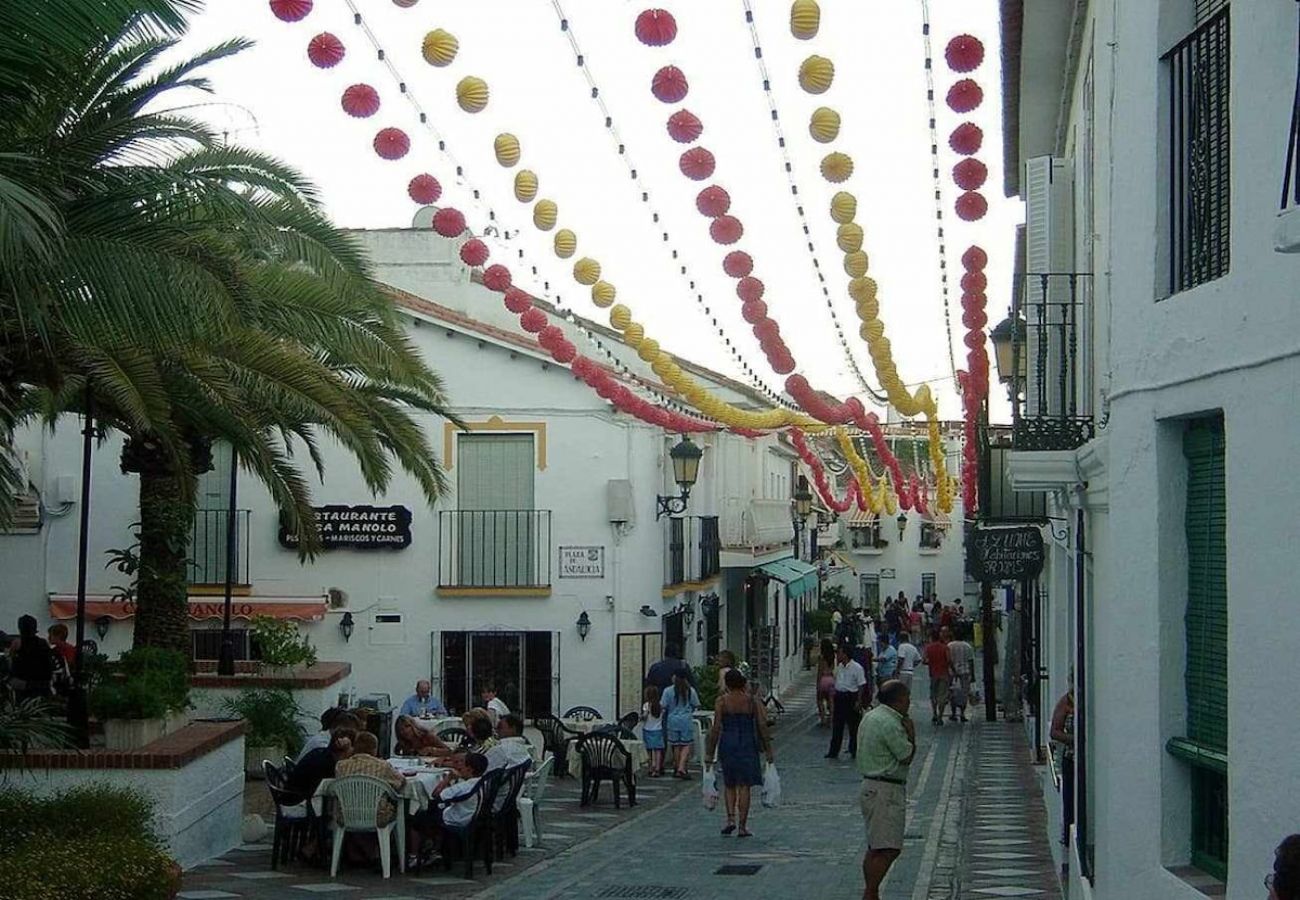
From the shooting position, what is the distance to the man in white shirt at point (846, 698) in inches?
995

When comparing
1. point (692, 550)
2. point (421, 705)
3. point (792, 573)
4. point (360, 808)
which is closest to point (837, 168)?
point (360, 808)

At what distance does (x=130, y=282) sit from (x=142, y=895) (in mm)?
3545

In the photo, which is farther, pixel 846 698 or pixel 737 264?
pixel 846 698

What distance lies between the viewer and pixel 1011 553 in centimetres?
1947

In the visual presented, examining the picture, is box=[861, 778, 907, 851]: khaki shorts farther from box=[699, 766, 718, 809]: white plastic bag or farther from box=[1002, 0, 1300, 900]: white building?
box=[699, 766, 718, 809]: white plastic bag

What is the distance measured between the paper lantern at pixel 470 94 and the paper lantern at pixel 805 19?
2316 mm

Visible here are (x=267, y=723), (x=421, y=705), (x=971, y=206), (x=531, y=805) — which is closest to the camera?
(x=971, y=206)

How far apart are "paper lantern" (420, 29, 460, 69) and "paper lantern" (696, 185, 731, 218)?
253 cm

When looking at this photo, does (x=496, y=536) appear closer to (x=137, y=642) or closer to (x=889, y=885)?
(x=137, y=642)

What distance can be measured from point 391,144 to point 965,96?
3.90 metres

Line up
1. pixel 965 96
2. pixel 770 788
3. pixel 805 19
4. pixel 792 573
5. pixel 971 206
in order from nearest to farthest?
pixel 805 19 < pixel 965 96 < pixel 971 206 < pixel 770 788 < pixel 792 573

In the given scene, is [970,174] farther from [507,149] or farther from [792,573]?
[792,573]

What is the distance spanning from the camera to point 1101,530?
10.6 meters

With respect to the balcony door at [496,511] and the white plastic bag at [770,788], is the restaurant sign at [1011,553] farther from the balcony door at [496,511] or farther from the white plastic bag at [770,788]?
the balcony door at [496,511]
